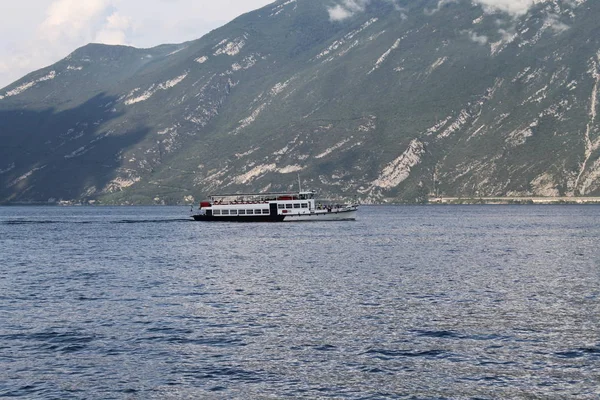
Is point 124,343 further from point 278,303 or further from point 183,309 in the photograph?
point 278,303

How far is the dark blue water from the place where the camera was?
44.8m

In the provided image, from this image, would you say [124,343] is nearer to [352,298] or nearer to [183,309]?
[183,309]

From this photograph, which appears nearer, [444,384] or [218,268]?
[444,384]

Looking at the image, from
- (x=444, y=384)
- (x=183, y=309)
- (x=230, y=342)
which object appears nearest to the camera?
(x=444, y=384)

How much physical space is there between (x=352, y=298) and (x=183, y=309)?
54.3ft

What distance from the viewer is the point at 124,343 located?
56.0 metres

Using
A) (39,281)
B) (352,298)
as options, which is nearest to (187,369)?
(352,298)

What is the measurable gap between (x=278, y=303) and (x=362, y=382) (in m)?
29.6

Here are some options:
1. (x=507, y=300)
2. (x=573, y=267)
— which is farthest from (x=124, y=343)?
(x=573, y=267)

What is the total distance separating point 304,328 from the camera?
199 feet

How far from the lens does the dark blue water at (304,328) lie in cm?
4475

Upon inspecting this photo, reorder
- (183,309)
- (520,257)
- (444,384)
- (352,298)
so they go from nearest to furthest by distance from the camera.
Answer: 1. (444,384)
2. (183,309)
3. (352,298)
4. (520,257)

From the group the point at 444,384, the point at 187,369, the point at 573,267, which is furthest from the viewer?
the point at 573,267

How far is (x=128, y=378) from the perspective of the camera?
4641 cm
